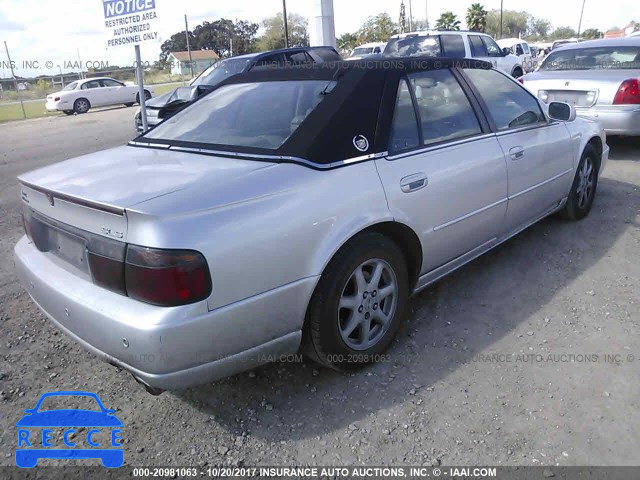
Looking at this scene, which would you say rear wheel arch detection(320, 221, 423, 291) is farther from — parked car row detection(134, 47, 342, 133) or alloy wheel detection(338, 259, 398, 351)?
parked car row detection(134, 47, 342, 133)

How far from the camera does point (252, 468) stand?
7.48 feet

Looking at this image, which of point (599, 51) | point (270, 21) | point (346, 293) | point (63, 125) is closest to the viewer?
point (346, 293)

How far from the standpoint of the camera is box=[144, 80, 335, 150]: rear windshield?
9.37 feet

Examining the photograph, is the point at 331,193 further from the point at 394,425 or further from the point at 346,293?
the point at 394,425

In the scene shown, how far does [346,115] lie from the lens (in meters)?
2.76

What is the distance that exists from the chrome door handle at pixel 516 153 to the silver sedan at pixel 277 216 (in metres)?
0.02

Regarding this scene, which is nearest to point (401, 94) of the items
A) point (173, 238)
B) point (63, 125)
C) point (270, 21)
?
point (173, 238)

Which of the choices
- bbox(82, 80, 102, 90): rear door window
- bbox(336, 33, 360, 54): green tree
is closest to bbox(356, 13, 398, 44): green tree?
bbox(336, 33, 360, 54): green tree

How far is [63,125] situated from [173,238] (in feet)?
55.9

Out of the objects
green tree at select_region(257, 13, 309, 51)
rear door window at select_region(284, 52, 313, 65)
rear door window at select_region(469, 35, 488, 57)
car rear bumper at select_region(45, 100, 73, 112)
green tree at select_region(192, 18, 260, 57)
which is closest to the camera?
rear door window at select_region(284, 52, 313, 65)

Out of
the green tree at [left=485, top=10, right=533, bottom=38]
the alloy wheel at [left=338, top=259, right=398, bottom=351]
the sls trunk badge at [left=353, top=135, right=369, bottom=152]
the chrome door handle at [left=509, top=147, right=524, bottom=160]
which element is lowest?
Result: the alloy wheel at [left=338, top=259, right=398, bottom=351]

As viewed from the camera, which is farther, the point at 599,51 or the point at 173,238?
the point at 599,51

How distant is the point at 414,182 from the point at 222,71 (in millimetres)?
8933

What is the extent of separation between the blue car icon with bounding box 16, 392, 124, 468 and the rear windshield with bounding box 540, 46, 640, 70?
7.91 m
